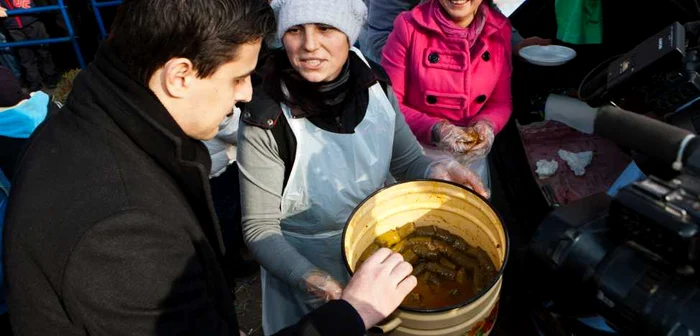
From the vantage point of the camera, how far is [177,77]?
1209 mm

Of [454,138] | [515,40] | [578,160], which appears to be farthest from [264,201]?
[578,160]

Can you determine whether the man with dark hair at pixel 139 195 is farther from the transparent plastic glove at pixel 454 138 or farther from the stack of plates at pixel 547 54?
the stack of plates at pixel 547 54

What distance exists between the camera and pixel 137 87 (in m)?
1.17

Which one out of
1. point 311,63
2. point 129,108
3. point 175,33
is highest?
point 175,33

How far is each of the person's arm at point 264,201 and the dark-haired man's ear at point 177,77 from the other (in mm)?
516

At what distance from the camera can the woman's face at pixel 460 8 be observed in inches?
93.3

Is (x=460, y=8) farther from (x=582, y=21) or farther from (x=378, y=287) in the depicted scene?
(x=378, y=287)

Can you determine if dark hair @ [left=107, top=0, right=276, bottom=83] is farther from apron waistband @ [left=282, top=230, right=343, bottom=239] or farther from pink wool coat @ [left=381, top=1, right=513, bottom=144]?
pink wool coat @ [left=381, top=1, right=513, bottom=144]

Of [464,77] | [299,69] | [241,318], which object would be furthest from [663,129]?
[241,318]

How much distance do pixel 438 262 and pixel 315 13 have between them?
975mm

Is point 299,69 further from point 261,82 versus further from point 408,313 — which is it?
point 408,313

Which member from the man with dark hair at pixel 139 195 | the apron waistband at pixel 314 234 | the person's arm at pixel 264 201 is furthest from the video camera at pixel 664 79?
the person's arm at pixel 264 201

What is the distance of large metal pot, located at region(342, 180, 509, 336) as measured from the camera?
1.29 meters

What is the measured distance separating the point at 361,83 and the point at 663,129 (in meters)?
1.12
